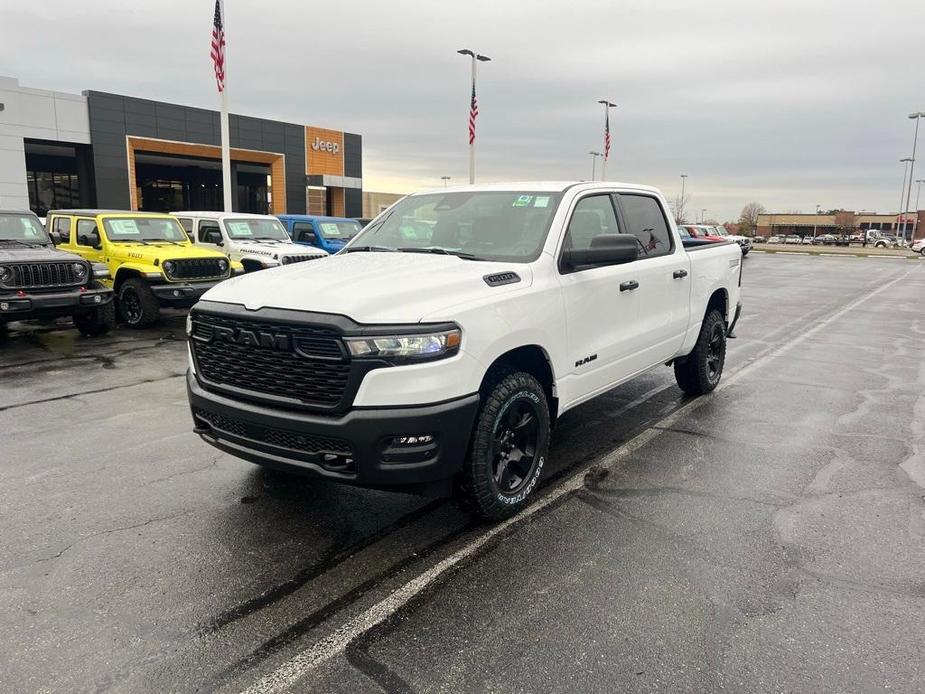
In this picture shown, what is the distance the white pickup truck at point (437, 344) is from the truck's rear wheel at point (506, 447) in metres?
0.01

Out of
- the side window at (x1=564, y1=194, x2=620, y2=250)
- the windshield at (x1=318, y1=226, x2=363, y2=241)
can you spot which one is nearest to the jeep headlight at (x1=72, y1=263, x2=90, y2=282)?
the side window at (x1=564, y1=194, x2=620, y2=250)

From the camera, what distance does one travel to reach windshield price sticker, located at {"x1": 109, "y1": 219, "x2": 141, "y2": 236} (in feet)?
38.5

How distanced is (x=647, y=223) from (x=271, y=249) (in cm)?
987

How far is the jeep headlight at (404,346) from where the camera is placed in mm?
3219

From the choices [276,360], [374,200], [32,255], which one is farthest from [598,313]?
[374,200]

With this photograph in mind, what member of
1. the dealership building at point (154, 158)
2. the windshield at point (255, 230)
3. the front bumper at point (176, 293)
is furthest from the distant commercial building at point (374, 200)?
the front bumper at point (176, 293)

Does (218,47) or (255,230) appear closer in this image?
(255,230)

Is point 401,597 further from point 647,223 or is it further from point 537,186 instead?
point 647,223

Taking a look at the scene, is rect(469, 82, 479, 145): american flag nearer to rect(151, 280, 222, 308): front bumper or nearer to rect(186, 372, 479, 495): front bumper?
rect(151, 280, 222, 308): front bumper

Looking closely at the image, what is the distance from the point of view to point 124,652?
2.73m

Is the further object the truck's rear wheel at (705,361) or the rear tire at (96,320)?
the rear tire at (96,320)

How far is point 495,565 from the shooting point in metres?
3.44

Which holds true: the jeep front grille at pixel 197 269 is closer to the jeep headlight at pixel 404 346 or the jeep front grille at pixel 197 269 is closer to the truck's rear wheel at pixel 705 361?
the truck's rear wheel at pixel 705 361

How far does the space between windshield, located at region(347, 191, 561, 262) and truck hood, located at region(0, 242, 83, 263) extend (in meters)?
6.28
